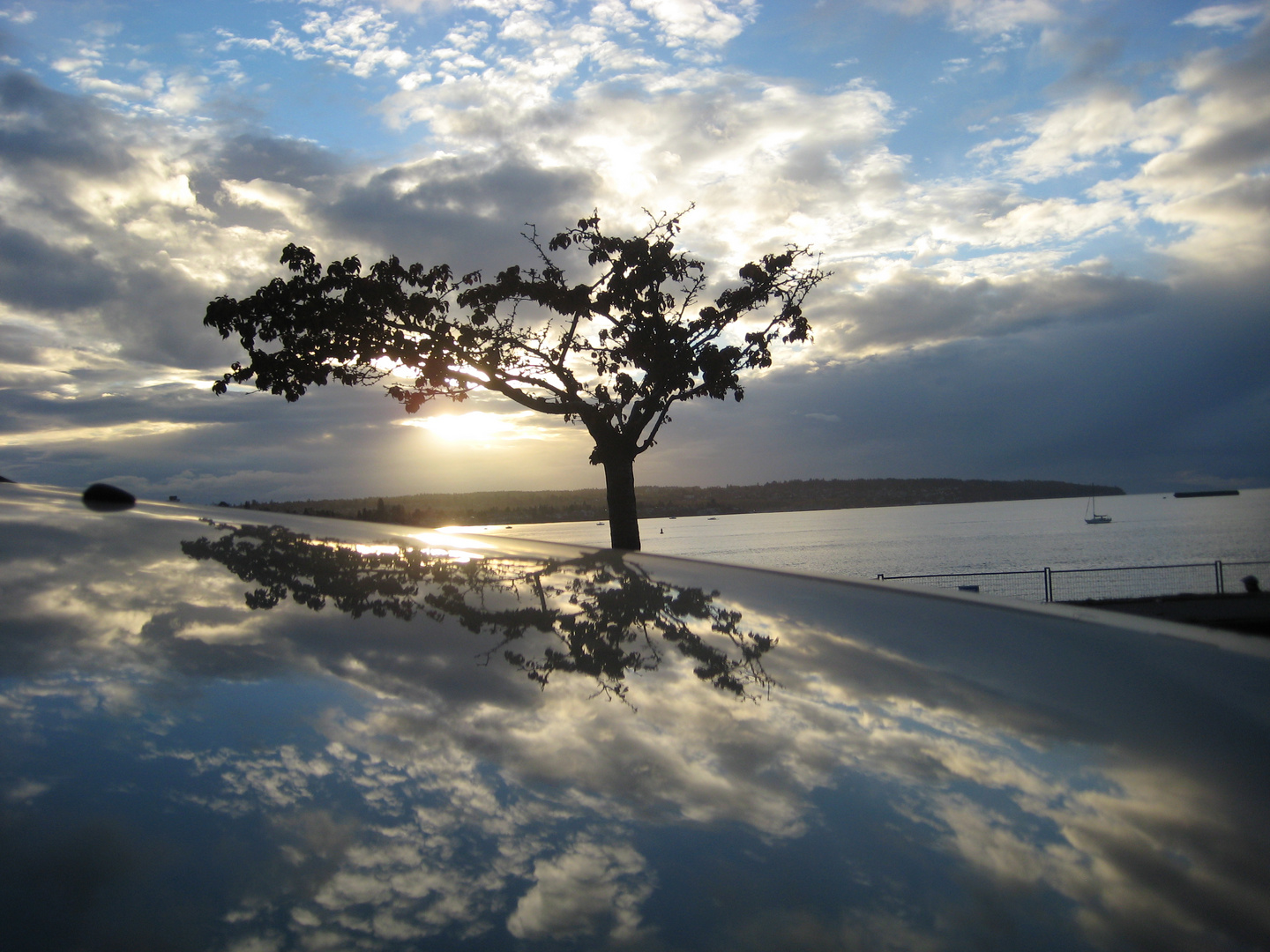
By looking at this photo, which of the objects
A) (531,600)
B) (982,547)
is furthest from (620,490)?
(982,547)

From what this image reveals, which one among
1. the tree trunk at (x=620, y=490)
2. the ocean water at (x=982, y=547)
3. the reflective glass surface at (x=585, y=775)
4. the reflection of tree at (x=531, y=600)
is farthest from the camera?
the ocean water at (x=982, y=547)

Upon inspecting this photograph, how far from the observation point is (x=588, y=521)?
194375mm

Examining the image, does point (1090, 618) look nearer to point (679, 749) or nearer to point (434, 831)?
point (679, 749)

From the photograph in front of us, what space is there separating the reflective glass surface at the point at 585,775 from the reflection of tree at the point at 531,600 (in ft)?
0.04

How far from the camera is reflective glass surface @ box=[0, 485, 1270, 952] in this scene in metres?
0.69

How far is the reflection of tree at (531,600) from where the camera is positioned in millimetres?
1312

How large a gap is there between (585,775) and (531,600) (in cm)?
76

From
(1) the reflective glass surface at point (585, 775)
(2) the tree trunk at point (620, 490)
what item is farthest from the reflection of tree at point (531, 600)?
(2) the tree trunk at point (620, 490)

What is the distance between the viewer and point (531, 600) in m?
1.66

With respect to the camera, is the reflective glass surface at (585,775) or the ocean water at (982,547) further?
the ocean water at (982,547)

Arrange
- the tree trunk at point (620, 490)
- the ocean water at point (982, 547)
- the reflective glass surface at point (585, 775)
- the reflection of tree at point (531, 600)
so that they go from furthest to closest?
the ocean water at point (982, 547) → the tree trunk at point (620, 490) → the reflection of tree at point (531, 600) → the reflective glass surface at point (585, 775)

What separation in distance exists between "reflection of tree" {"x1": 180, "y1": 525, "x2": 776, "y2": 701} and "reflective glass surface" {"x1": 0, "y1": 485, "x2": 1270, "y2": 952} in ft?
0.04

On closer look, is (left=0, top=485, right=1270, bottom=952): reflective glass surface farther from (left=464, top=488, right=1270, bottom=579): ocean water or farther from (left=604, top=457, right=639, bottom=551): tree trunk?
(left=464, top=488, right=1270, bottom=579): ocean water

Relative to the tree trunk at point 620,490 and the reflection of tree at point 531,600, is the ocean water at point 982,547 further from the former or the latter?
the reflection of tree at point 531,600
